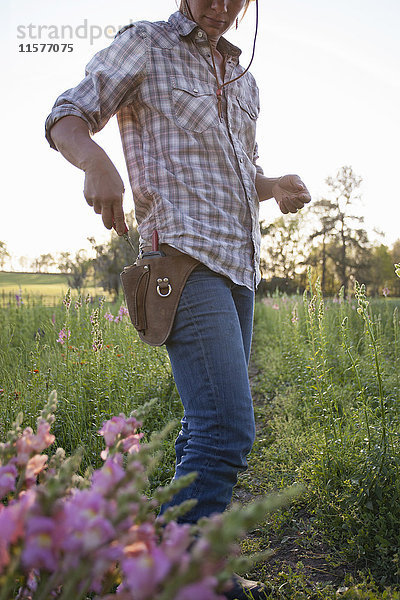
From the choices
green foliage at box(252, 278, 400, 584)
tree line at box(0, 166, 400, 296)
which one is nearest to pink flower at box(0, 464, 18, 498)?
green foliage at box(252, 278, 400, 584)

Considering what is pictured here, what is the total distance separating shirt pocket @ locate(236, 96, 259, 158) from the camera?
81.4 inches

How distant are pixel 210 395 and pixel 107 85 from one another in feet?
3.52

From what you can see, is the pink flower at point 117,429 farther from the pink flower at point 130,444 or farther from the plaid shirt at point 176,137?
the plaid shirt at point 176,137

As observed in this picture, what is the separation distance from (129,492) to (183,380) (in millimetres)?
1046

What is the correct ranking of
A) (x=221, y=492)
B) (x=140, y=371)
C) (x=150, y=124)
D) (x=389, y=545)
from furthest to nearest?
(x=140, y=371)
(x=389, y=545)
(x=150, y=124)
(x=221, y=492)

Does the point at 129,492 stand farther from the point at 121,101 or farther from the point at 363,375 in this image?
the point at 363,375

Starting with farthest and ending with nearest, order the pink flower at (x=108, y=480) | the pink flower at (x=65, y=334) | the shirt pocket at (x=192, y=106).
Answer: the pink flower at (x=65, y=334) → the shirt pocket at (x=192, y=106) → the pink flower at (x=108, y=480)

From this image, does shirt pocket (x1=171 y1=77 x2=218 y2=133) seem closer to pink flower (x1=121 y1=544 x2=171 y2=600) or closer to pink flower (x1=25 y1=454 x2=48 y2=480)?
pink flower (x1=25 y1=454 x2=48 y2=480)

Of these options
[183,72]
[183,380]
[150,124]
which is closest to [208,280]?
[183,380]

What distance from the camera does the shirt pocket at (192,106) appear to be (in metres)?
1.78

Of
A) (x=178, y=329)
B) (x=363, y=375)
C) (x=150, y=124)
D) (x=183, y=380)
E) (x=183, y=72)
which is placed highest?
(x=183, y=72)

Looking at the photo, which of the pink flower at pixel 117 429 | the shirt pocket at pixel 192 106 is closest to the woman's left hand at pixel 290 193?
the shirt pocket at pixel 192 106

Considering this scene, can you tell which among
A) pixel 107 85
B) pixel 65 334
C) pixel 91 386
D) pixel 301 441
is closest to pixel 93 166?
pixel 107 85

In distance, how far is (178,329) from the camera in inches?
64.2
